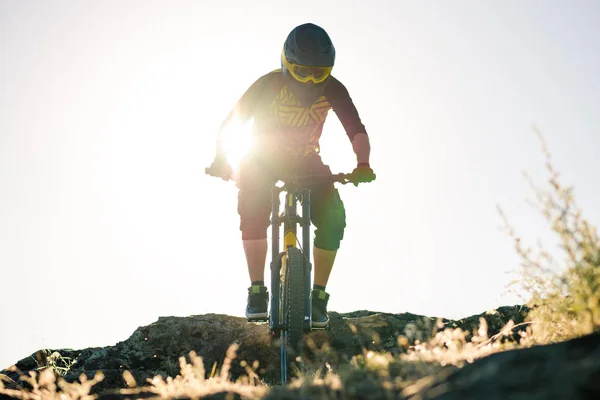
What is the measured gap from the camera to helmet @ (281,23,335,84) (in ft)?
17.7

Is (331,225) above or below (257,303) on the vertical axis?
above

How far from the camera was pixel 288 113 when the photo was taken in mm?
5906

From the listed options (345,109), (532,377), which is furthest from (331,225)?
(532,377)

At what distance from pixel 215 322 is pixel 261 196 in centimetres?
280

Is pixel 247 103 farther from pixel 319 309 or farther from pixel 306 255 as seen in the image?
pixel 319 309

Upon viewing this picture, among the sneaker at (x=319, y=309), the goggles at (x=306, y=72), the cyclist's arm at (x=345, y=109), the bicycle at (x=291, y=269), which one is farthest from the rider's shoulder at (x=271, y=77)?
the sneaker at (x=319, y=309)

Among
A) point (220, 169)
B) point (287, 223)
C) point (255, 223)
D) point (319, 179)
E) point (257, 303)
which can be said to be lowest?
Result: point (257, 303)

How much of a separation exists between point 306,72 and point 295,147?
0.75 metres

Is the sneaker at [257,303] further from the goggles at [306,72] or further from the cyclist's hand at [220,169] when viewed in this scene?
the goggles at [306,72]

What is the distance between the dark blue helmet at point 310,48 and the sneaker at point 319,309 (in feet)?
7.10

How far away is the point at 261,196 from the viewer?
5.35 m

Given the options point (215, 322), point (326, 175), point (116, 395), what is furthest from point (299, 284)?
point (215, 322)

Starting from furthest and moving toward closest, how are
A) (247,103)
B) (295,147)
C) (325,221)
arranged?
(247,103), (295,147), (325,221)

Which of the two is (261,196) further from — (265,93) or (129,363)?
(129,363)
